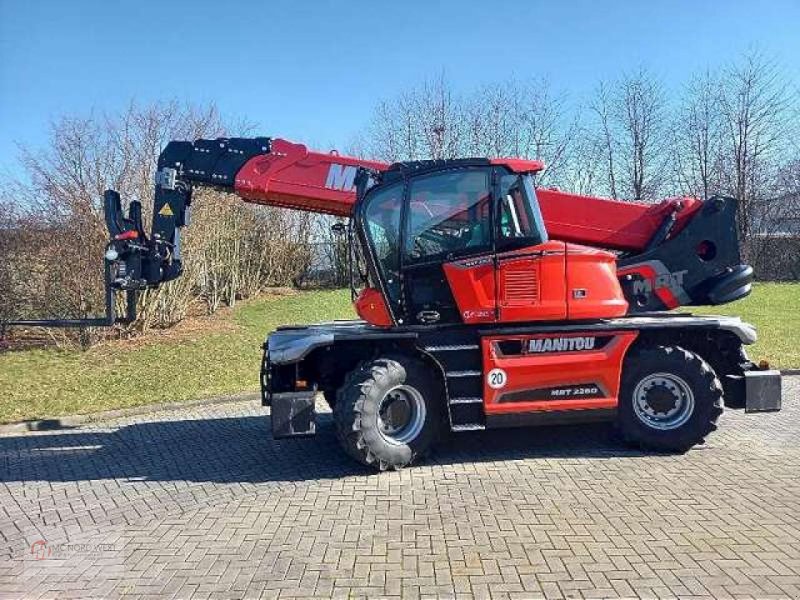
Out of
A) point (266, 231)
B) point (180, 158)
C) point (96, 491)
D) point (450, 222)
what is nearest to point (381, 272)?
point (450, 222)

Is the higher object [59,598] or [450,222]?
[450,222]

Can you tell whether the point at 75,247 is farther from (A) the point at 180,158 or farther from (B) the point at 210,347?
(A) the point at 180,158

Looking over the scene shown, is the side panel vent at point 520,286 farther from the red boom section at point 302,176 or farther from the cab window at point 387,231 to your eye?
the red boom section at point 302,176

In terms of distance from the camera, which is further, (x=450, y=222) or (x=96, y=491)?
(x=450, y=222)

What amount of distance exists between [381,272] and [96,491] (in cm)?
320

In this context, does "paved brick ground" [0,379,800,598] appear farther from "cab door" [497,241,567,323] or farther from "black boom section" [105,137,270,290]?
"black boom section" [105,137,270,290]

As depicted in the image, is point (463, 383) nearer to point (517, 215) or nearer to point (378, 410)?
point (378, 410)

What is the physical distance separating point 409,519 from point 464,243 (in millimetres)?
2623

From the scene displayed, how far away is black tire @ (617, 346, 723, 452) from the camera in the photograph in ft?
20.3

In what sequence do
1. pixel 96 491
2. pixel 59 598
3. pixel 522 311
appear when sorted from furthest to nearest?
pixel 522 311 → pixel 96 491 → pixel 59 598

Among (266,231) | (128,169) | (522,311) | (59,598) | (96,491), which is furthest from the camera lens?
(266,231)

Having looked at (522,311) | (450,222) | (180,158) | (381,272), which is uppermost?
(180,158)

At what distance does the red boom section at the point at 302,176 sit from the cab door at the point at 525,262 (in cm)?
151

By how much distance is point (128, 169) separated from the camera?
44.3 feet
